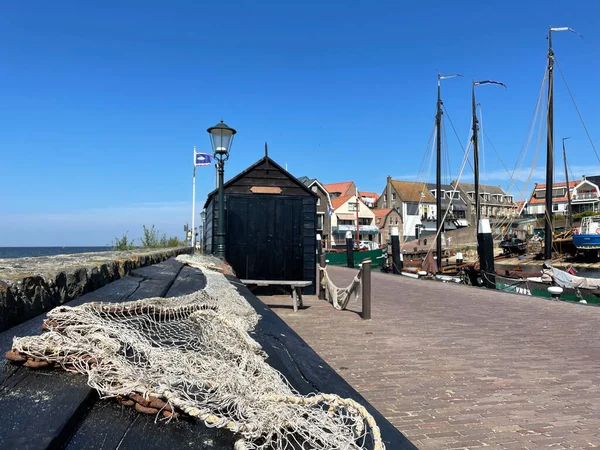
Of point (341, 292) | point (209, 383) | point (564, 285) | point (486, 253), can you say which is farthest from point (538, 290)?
point (209, 383)

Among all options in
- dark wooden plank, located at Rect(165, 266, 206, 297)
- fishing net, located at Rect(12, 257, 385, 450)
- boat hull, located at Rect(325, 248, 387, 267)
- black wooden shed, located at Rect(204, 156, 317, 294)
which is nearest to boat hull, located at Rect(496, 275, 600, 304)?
black wooden shed, located at Rect(204, 156, 317, 294)

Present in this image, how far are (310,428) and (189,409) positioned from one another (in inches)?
11.9

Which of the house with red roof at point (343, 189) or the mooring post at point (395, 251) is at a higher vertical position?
the house with red roof at point (343, 189)

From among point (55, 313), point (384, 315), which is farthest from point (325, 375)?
point (384, 315)

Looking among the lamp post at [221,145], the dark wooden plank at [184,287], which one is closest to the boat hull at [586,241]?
the lamp post at [221,145]

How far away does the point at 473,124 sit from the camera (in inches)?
1506

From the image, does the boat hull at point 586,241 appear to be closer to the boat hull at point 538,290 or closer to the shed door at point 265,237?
the boat hull at point 538,290

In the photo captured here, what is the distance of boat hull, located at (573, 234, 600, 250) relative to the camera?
33.3 metres

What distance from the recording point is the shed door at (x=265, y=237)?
12.5 metres

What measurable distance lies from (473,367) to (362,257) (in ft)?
122

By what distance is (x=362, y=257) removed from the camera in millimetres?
43188

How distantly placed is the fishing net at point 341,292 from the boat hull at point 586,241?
2891 cm

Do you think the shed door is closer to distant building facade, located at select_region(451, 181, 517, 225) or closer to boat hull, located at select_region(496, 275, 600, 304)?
boat hull, located at select_region(496, 275, 600, 304)

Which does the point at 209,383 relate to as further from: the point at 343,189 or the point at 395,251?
the point at 343,189
